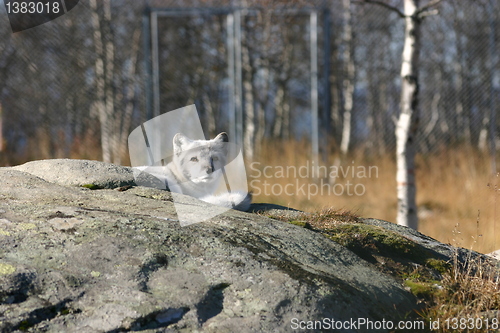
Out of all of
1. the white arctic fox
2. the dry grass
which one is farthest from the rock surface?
the dry grass

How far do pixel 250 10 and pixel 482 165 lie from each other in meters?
5.73

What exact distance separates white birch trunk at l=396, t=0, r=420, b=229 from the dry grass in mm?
1250

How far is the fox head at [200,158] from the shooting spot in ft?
16.4

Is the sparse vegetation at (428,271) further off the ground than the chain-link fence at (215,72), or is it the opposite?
the chain-link fence at (215,72)

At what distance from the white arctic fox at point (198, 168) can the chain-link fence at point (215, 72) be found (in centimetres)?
537

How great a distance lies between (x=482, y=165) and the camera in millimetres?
9656

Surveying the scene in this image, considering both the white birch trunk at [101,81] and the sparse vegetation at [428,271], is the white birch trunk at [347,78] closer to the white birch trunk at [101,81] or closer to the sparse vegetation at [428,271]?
the white birch trunk at [101,81]

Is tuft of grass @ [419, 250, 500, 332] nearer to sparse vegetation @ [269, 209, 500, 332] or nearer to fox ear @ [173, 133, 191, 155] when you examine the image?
sparse vegetation @ [269, 209, 500, 332]

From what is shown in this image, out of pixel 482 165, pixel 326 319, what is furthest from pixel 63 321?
pixel 482 165

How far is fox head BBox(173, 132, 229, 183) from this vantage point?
5.01 meters

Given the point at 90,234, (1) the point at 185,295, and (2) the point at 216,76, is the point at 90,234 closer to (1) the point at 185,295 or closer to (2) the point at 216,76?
(1) the point at 185,295

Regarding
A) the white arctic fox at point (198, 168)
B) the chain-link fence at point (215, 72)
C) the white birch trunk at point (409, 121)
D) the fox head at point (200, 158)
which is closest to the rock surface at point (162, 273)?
the white arctic fox at point (198, 168)

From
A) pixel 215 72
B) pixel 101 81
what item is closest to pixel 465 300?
pixel 215 72

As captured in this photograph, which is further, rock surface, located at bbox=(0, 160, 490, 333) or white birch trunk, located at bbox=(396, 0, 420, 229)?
white birch trunk, located at bbox=(396, 0, 420, 229)
